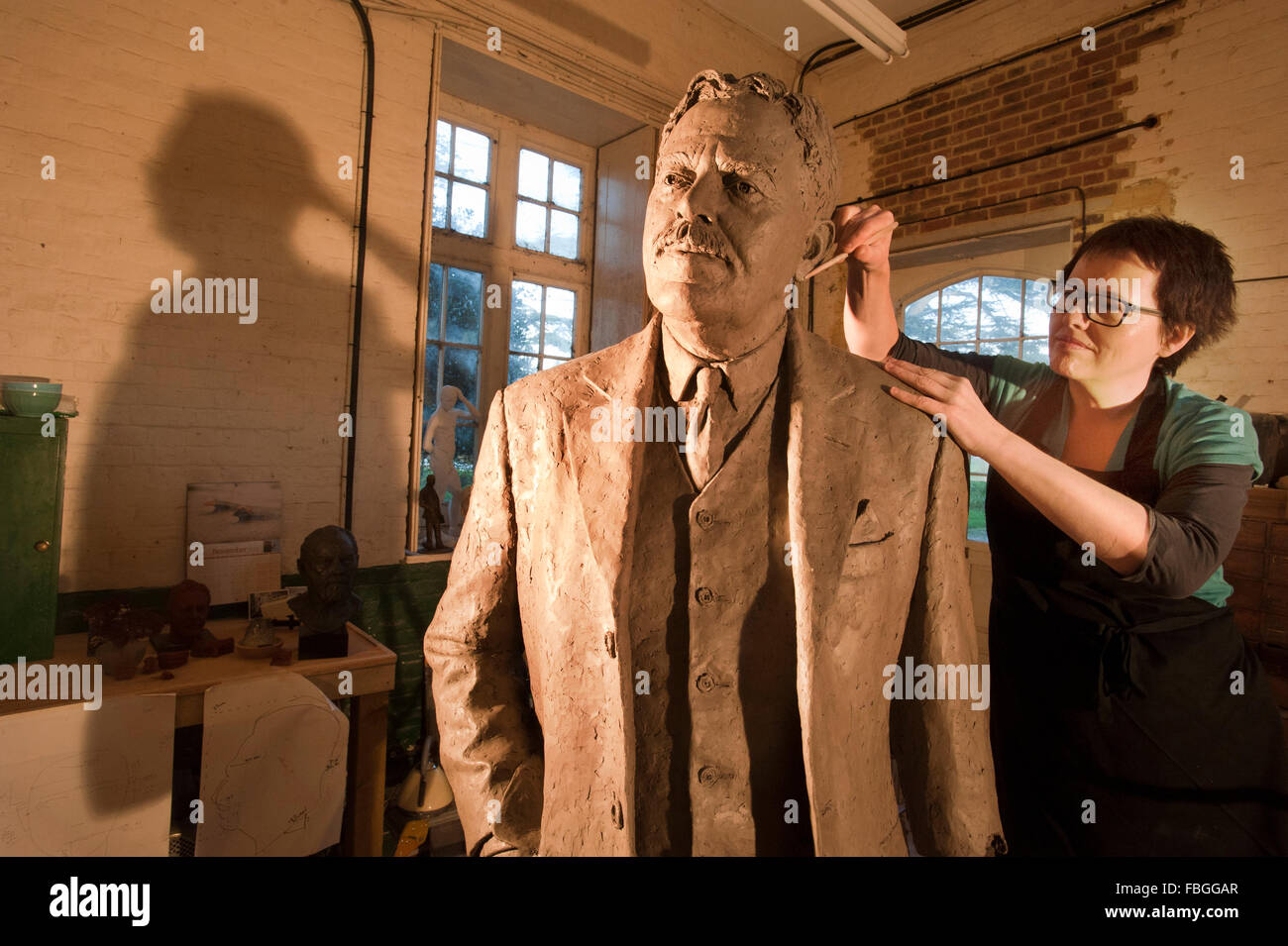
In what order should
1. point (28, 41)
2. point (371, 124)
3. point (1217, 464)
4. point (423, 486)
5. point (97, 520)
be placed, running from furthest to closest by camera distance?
point (423, 486)
point (371, 124)
point (97, 520)
point (28, 41)
point (1217, 464)

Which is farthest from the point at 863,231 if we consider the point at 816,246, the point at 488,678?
the point at 488,678

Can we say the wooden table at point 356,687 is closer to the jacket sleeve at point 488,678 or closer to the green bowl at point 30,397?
the green bowl at point 30,397

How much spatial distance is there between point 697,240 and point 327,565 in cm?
230

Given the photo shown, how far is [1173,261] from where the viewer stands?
1.77 m

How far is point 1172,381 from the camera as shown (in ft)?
5.80

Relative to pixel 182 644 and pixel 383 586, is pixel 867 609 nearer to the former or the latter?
pixel 182 644

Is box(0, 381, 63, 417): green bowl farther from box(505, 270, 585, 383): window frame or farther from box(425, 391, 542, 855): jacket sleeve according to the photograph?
box(505, 270, 585, 383): window frame

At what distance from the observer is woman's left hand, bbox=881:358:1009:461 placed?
134 cm

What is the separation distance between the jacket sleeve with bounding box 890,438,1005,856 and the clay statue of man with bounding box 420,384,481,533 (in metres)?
3.56

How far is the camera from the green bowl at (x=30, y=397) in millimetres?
2438

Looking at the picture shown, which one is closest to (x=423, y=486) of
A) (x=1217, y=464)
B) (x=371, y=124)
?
(x=371, y=124)

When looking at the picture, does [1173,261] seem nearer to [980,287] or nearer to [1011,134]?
[980,287]
